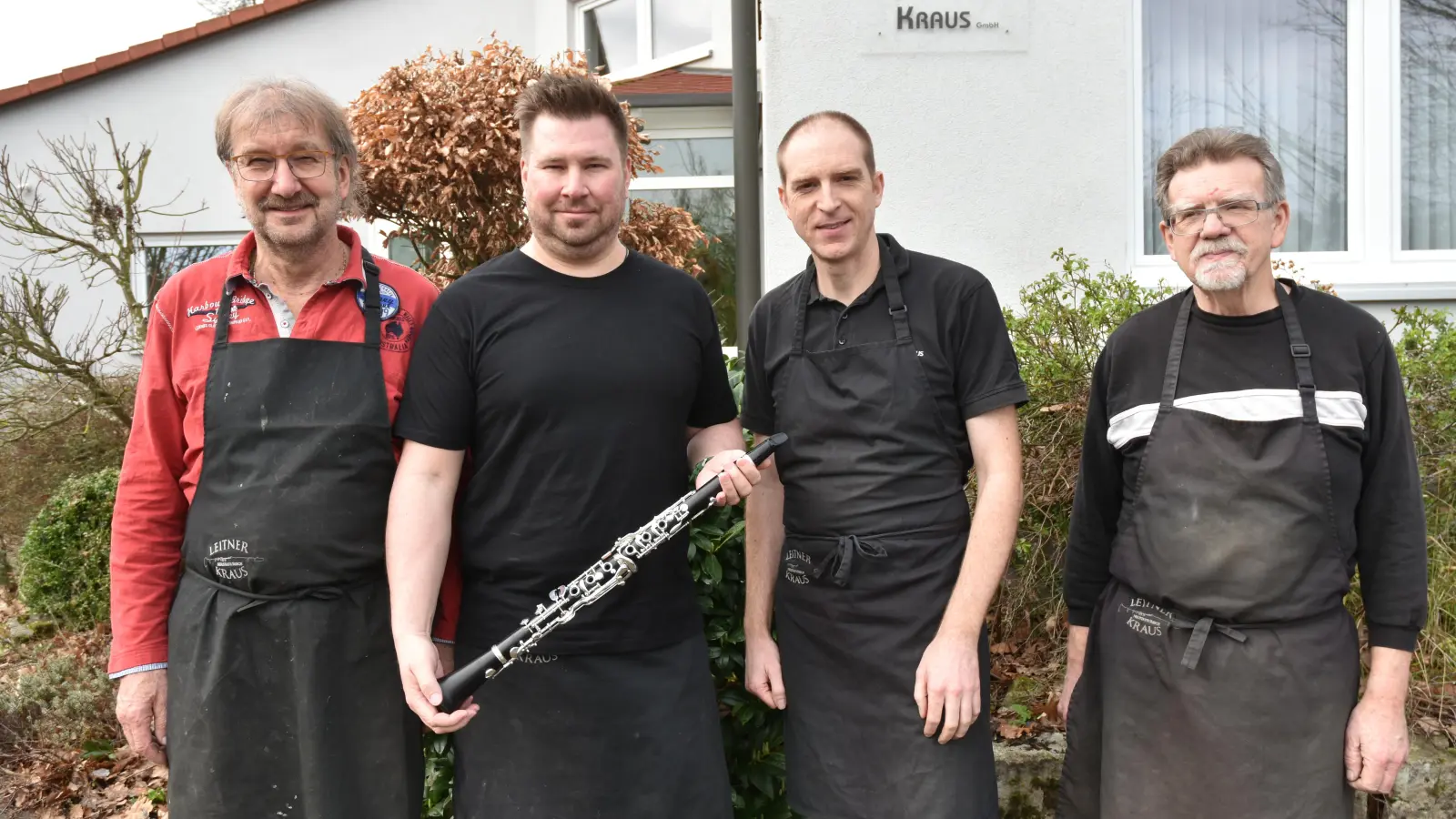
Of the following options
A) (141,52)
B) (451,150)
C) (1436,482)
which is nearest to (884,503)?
(1436,482)

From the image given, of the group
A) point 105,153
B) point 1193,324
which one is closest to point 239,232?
point 105,153

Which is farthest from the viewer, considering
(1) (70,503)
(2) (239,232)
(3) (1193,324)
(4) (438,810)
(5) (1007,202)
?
(2) (239,232)

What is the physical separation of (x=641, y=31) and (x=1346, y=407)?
1110 cm

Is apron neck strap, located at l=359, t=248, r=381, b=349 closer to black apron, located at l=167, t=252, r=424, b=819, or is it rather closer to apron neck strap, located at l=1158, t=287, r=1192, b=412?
black apron, located at l=167, t=252, r=424, b=819

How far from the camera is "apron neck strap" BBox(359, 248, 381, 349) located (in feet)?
7.64

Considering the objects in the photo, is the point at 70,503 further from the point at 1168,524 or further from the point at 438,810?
the point at 1168,524

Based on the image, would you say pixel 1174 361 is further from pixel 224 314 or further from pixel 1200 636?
pixel 224 314

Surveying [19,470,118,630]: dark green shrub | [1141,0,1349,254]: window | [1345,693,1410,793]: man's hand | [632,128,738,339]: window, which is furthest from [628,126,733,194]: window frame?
[1345,693,1410,793]: man's hand

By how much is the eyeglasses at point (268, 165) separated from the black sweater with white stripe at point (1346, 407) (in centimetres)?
200

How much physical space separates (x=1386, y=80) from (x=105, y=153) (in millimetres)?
13547

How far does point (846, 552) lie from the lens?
232 cm

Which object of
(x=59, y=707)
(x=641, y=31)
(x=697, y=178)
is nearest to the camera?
(x=59, y=707)

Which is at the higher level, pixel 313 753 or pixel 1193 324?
pixel 1193 324

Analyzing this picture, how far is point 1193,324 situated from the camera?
7.84 ft
